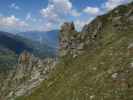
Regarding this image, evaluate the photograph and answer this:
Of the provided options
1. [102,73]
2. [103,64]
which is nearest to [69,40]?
[103,64]

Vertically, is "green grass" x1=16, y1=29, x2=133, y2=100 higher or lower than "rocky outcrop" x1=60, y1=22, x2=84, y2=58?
lower

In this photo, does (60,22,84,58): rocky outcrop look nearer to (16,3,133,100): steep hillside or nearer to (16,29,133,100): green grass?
(16,3,133,100): steep hillside

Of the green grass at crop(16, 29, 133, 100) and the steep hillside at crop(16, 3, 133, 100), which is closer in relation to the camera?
the green grass at crop(16, 29, 133, 100)

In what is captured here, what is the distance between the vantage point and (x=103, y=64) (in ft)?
138

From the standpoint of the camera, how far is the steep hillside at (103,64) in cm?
3300

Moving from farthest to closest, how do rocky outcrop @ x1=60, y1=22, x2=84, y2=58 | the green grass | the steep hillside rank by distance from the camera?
Answer: rocky outcrop @ x1=60, y1=22, x2=84, y2=58 → the steep hillside → the green grass

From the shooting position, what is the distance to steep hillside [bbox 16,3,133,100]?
3300 centimetres

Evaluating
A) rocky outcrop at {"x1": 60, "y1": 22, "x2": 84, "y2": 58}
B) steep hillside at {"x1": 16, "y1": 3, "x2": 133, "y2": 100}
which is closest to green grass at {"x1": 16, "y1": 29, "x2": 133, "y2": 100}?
steep hillside at {"x1": 16, "y1": 3, "x2": 133, "y2": 100}

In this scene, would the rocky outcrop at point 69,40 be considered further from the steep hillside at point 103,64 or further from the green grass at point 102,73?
the green grass at point 102,73

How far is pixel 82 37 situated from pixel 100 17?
26.1 ft

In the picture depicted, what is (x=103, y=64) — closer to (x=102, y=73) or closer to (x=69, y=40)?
(x=102, y=73)

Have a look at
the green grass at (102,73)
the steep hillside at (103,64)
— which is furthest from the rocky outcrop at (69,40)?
the green grass at (102,73)

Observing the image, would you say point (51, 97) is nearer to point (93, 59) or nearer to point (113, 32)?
point (93, 59)

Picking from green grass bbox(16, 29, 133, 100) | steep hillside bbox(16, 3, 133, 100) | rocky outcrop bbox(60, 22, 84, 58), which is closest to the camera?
green grass bbox(16, 29, 133, 100)
